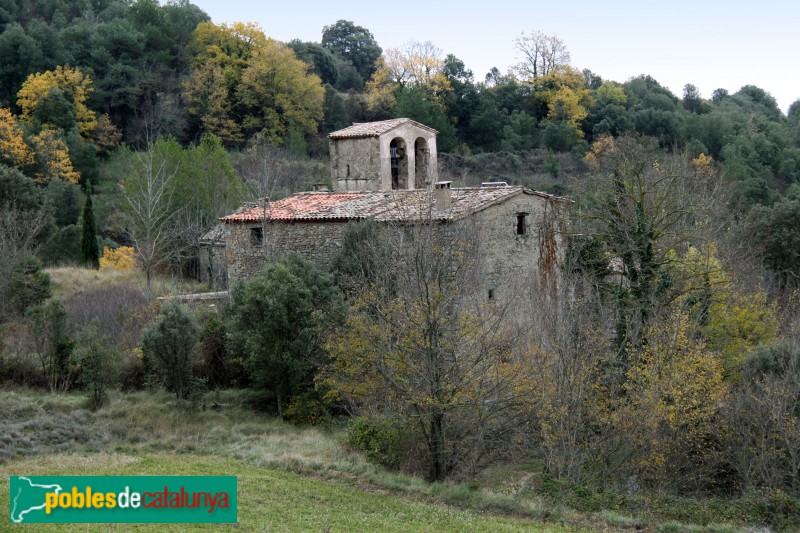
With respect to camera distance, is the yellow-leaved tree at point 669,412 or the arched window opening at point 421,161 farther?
the arched window opening at point 421,161

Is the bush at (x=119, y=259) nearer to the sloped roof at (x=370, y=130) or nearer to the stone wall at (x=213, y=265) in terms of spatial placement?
the stone wall at (x=213, y=265)

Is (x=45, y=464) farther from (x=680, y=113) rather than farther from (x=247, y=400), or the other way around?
(x=680, y=113)

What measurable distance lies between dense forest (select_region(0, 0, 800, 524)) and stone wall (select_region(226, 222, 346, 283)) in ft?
6.01

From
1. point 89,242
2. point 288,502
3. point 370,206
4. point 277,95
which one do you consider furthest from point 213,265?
point 277,95

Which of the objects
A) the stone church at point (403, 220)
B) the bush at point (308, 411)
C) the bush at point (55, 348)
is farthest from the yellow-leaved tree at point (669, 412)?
the bush at point (55, 348)

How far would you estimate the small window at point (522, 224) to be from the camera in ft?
76.9

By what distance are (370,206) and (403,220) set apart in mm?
3698

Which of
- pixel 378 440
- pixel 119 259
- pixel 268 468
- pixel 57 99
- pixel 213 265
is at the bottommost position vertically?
pixel 268 468

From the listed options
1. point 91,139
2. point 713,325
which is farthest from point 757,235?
point 91,139

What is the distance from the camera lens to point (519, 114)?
196 ft

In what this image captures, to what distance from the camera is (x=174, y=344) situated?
19.4 meters

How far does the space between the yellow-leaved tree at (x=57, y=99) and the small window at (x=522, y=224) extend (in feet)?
106

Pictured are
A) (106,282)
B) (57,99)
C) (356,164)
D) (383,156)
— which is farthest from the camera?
(57,99)

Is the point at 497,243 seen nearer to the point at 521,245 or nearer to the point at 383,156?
the point at 521,245
